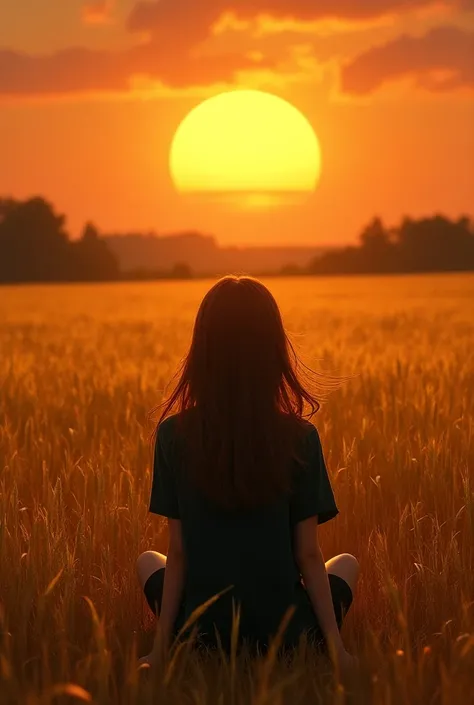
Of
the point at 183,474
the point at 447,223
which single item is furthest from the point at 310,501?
the point at 447,223

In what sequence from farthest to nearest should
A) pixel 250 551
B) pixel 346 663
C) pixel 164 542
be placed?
pixel 164 542
pixel 250 551
pixel 346 663

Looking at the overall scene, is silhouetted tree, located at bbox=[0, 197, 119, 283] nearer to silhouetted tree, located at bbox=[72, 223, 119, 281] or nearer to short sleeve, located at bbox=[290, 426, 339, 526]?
silhouetted tree, located at bbox=[72, 223, 119, 281]

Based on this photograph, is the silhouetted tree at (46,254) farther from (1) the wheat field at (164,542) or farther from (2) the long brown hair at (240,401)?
(2) the long brown hair at (240,401)

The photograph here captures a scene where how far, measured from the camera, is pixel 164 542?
3.25 meters

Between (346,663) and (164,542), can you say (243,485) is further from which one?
(164,542)

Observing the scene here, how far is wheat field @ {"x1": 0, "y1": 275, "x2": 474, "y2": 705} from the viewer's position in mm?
1988

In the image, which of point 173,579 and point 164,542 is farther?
point 164,542

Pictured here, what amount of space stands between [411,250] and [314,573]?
5794 cm

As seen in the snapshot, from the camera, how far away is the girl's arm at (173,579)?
2.32 meters

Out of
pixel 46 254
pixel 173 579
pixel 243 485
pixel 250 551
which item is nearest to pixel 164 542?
pixel 173 579

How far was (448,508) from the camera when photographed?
3.43 metres

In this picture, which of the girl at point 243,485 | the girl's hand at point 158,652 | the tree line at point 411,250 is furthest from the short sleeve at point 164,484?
the tree line at point 411,250

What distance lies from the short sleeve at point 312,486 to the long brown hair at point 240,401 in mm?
49

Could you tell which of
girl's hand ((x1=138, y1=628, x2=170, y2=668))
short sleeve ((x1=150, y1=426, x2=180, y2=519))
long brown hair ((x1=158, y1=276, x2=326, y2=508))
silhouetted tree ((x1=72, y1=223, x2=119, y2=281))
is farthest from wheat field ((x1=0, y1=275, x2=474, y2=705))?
silhouetted tree ((x1=72, y1=223, x2=119, y2=281))
